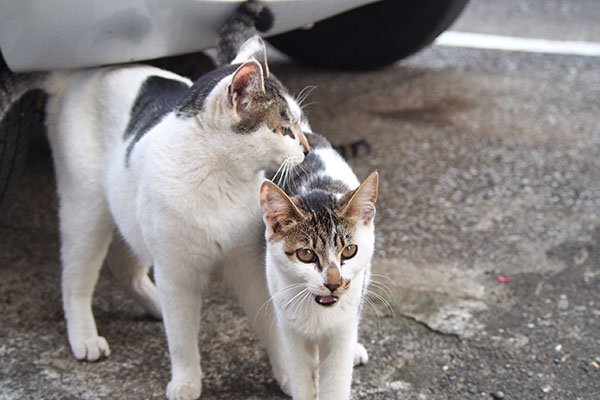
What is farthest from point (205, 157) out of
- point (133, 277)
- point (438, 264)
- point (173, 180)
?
point (438, 264)

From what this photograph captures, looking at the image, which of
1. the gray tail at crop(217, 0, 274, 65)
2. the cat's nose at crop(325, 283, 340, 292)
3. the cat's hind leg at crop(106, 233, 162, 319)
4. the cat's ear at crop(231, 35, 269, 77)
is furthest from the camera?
the cat's hind leg at crop(106, 233, 162, 319)

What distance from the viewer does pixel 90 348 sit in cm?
274

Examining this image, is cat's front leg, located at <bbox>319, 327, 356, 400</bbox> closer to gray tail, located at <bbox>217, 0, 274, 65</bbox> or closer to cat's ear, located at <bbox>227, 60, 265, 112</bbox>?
cat's ear, located at <bbox>227, 60, 265, 112</bbox>

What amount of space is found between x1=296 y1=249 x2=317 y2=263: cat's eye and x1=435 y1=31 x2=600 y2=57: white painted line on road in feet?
13.5

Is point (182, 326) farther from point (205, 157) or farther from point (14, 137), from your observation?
point (14, 137)

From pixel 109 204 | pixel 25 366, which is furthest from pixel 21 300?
pixel 109 204

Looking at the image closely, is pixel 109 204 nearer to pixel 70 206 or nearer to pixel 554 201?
pixel 70 206

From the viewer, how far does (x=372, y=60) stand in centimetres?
468

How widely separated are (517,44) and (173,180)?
4.42 m

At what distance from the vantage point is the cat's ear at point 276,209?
6.91 feet

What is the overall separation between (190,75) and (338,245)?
198 centimetres

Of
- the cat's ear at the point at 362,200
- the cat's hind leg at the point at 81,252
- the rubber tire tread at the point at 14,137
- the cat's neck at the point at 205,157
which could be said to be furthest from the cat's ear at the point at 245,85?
the rubber tire tread at the point at 14,137

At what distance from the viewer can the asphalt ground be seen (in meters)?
2.58

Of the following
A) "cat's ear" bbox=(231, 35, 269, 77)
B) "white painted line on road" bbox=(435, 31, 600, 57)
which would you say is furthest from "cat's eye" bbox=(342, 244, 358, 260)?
"white painted line on road" bbox=(435, 31, 600, 57)
